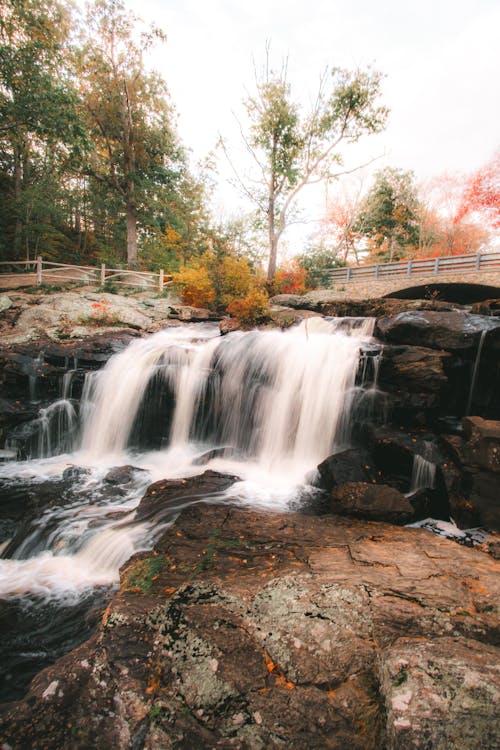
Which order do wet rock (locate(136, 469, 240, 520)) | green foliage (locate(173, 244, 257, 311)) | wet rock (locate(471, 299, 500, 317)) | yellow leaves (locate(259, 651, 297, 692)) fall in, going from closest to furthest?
1. yellow leaves (locate(259, 651, 297, 692))
2. wet rock (locate(136, 469, 240, 520))
3. wet rock (locate(471, 299, 500, 317))
4. green foliage (locate(173, 244, 257, 311))

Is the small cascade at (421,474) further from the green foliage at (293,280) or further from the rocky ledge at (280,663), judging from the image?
the green foliage at (293,280)

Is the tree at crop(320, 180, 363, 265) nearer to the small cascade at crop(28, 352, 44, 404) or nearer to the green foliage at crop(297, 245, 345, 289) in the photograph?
the green foliage at crop(297, 245, 345, 289)

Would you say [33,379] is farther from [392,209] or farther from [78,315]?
[392,209]

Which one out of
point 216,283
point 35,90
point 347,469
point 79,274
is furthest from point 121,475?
point 79,274

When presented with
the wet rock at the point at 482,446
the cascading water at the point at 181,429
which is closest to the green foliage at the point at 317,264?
the cascading water at the point at 181,429

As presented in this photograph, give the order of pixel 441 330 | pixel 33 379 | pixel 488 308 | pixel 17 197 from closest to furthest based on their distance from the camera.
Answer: pixel 441 330 → pixel 488 308 → pixel 33 379 → pixel 17 197

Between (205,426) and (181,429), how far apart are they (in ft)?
1.88

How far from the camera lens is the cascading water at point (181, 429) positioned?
13.8ft

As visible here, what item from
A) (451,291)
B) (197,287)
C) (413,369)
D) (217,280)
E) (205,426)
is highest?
(451,291)

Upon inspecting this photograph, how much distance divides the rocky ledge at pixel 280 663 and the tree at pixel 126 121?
21824 millimetres

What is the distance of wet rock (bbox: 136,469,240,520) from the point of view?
175 inches

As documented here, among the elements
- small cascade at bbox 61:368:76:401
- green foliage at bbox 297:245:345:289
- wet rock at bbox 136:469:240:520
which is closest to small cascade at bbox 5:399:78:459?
small cascade at bbox 61:368:76:401

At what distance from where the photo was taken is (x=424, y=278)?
1867 cm

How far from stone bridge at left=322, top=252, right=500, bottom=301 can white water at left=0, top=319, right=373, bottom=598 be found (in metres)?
11.6
